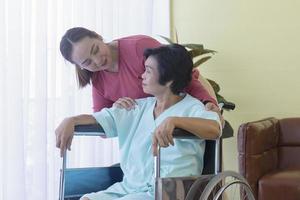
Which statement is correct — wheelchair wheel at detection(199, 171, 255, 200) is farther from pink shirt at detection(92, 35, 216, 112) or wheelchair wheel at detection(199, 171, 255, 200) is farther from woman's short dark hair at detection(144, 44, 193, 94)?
pink shirt at detection(92, 35, 216, 112)

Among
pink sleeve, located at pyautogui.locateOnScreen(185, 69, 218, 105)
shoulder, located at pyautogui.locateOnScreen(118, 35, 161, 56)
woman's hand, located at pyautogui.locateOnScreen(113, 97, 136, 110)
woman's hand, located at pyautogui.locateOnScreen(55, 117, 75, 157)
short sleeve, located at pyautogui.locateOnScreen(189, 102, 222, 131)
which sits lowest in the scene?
woman's hand, located at pyautogui.locateOnScreen(55, 117, 75, 157)

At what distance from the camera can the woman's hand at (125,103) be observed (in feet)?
6.00

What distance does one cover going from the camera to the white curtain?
231 centimetres

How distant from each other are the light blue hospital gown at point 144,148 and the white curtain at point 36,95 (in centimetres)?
74

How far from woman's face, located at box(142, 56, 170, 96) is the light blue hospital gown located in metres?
0.09

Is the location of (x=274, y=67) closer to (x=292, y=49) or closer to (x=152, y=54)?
(x=292, y=49)

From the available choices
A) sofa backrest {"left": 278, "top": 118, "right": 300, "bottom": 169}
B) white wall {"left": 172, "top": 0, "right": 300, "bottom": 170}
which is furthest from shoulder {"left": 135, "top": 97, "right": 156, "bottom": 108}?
white wall {"left": 172, "top": 0, "right": 300, "bottom": 170}

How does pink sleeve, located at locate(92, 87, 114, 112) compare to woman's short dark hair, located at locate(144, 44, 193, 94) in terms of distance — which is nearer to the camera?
woman's short dark hair, located at locate(144, 44, 193, 94)

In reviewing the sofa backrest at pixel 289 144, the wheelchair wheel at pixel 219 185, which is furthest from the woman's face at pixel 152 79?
the sofa backrest at pixel 289 144

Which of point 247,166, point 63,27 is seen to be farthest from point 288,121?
point 63,27

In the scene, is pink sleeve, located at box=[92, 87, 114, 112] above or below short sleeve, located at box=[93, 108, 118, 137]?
above

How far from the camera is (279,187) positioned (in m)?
2.23

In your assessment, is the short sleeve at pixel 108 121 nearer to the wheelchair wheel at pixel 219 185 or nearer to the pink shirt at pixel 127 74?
the pink shirt at pixel 127 74

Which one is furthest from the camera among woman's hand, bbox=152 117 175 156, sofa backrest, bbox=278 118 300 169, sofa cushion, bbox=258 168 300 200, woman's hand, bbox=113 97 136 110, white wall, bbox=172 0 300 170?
white wall, bbox=172 0 300 170
